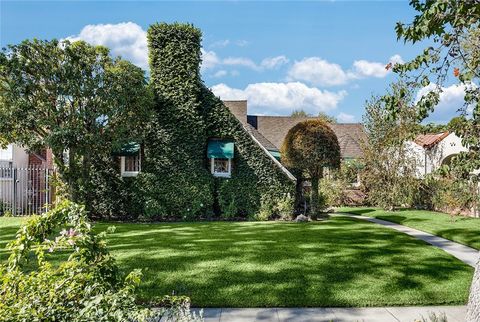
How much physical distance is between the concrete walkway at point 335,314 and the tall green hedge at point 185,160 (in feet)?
41.8

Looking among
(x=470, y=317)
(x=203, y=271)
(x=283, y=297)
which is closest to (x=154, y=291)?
(x=203, y=271)

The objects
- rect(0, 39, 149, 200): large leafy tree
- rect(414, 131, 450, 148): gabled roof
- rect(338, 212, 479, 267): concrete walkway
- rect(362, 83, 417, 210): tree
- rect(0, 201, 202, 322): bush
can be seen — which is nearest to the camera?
rect(0, 201, 202, 322): bush

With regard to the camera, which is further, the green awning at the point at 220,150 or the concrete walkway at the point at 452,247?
the green awning at the point at 220,150

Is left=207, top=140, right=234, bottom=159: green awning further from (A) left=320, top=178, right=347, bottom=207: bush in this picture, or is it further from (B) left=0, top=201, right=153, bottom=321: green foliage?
(B) left=0, top=201, right=153, bottom=321: green foliage

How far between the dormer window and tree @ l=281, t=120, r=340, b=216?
2.72 meters

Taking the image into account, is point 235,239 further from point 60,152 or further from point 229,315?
point 60,152

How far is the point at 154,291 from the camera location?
24.2 feet

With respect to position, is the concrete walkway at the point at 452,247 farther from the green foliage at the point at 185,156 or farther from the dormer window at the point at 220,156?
the dormer window at the point at 220,156

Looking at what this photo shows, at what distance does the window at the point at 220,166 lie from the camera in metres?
20.1

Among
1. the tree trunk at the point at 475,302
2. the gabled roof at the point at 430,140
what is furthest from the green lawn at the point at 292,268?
the gabled roof at the point at 430,140

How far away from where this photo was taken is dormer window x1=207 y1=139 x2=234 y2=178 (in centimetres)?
1961

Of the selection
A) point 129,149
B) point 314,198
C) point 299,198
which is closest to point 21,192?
point 129,149

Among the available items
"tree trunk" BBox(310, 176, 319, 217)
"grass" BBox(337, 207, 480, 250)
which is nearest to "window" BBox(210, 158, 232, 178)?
"tree trunk" BBox(310, 176, 319, 217)

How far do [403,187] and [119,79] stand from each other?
17299mm
